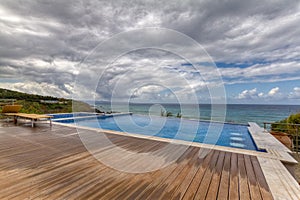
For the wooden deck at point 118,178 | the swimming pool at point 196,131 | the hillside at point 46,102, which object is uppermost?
the hillside at point 46,102

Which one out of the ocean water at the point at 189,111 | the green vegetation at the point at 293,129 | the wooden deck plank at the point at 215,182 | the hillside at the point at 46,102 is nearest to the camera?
the wooden deck plank at the point at 215,182

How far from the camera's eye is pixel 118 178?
74.0 inches

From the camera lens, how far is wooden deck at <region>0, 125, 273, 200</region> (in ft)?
5.11

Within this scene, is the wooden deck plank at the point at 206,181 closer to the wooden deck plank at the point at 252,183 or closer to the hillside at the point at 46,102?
the wooden deck plank at the point at 252,183

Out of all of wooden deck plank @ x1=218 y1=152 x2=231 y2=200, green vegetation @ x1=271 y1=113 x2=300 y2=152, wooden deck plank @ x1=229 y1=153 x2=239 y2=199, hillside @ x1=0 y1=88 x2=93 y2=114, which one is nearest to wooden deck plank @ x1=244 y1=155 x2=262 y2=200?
wooden deck plank @ x1=229 y1=153 x2=239 y2=199

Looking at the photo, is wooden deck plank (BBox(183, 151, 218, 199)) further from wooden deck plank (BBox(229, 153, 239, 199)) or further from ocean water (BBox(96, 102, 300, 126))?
ocean water (BBox(96, 102, 300, 126))

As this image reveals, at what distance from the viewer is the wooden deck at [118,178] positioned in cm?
156

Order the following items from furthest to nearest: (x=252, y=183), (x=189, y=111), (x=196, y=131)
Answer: (x=189, y=111)
(x=196, y=131)
(x=252, y=183)

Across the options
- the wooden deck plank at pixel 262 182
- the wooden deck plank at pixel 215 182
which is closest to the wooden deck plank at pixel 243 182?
the wooden deck plank at pixel 262 182

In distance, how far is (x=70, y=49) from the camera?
7.60 meters

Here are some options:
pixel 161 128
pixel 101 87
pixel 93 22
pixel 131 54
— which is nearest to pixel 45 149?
pixel 101 87

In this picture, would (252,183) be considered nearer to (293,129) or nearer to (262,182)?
(262,182)

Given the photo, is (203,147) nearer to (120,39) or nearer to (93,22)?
(120,39)

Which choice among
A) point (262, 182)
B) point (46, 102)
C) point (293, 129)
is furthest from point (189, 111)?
point (46, 102)
